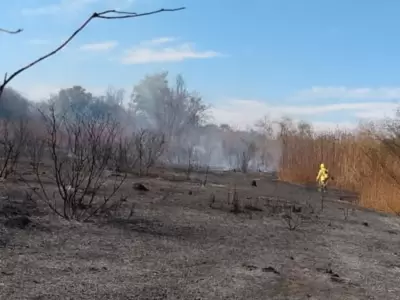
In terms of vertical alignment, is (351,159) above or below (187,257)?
above

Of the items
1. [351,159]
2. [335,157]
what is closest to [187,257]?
[351,159]

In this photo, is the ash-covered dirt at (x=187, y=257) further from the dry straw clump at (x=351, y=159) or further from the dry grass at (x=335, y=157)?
the dry grass at (x=335, y=157)

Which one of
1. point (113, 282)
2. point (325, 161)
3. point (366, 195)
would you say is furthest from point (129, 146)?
point (113, 282)

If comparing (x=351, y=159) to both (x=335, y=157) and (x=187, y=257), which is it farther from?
(x=187, y=257)

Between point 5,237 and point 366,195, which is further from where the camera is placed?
point 366,195

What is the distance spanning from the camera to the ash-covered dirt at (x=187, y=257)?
524 cm

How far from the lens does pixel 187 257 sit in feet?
21.6

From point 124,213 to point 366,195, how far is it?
985cm

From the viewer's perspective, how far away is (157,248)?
22.7 ft

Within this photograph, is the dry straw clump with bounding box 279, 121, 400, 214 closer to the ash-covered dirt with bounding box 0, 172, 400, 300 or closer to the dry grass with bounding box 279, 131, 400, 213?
the dry grass with bounding box 279, 131, 400, 213

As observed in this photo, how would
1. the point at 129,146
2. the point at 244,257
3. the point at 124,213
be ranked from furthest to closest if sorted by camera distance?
1. the point at 129,146
2. the point at 124,213
3. the point at 244,257

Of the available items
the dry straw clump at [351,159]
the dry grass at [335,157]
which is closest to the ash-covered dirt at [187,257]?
the dry straw clump at [351,159]

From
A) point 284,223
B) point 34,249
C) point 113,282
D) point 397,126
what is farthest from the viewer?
point 397,126

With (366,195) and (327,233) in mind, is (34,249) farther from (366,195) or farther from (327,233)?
(366,195)
